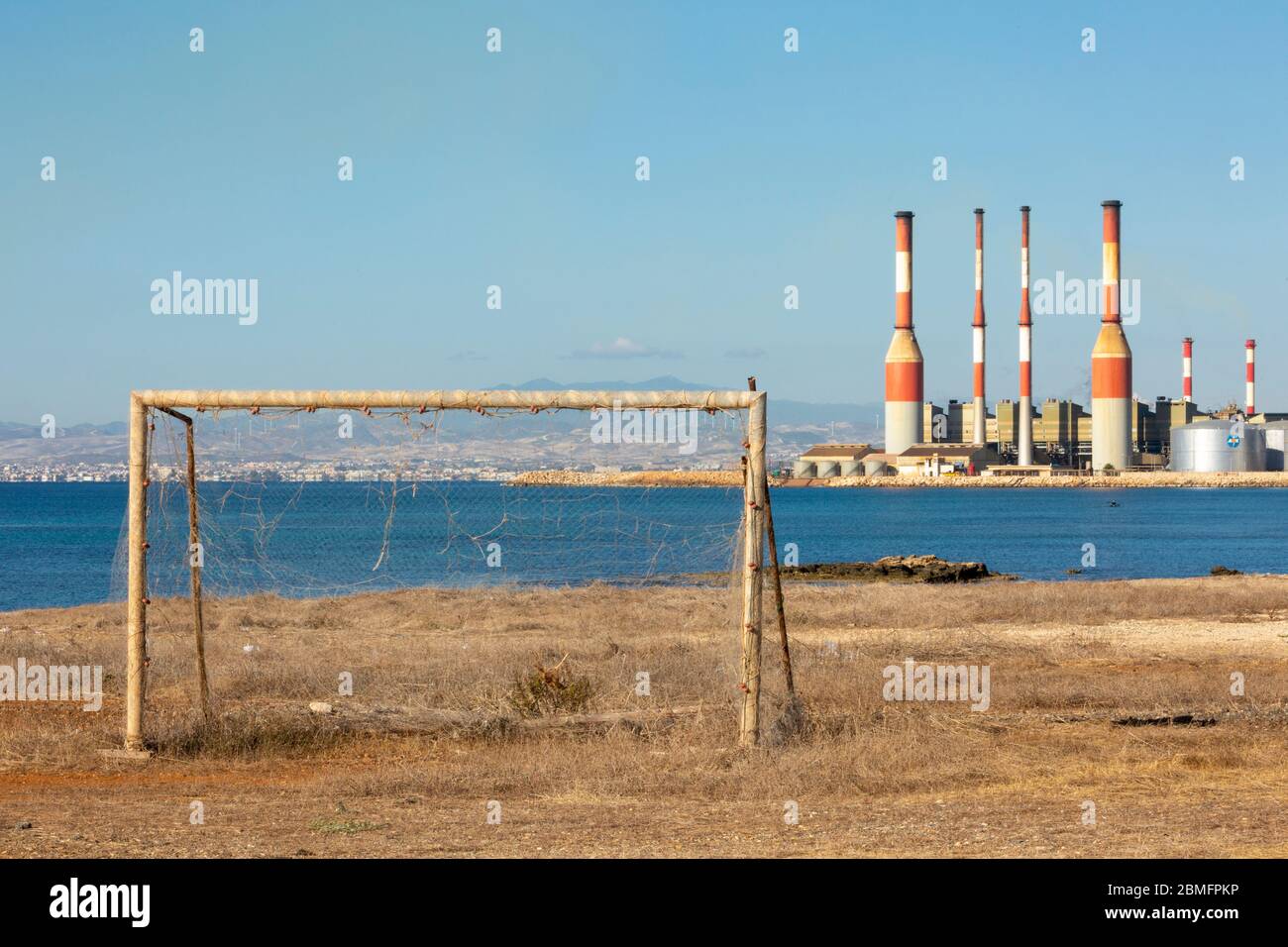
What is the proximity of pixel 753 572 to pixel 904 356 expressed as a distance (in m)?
112

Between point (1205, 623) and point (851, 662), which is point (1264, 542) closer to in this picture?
point (1205, 623)

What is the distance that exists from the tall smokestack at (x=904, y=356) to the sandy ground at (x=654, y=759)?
322 feet

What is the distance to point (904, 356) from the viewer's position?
396 ft

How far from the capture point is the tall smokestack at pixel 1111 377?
113938mm

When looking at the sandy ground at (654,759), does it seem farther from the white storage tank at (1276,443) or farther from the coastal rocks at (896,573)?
the white storage tank at (1276,443)

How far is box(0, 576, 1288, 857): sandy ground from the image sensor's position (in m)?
8.54

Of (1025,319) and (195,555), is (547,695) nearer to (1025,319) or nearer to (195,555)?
(195,555)

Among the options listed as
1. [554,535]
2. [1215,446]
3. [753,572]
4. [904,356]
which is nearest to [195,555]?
[554,535]

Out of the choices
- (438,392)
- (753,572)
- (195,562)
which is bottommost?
(753,572)

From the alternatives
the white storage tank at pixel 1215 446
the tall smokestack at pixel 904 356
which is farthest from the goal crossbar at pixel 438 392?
the white storage tank at pixel 1215 446

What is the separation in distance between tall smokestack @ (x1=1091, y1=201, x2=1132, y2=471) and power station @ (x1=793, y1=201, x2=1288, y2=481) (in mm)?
88

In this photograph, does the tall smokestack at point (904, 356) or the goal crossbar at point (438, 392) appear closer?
the goal crossbar at point (438, 392)

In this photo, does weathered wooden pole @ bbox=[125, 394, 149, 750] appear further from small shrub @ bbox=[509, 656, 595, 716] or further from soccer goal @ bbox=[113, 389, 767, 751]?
small shrub @ bbox=[509, 656, 595, 716]

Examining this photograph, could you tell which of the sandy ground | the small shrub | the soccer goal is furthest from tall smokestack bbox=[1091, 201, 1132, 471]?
the small shrub
